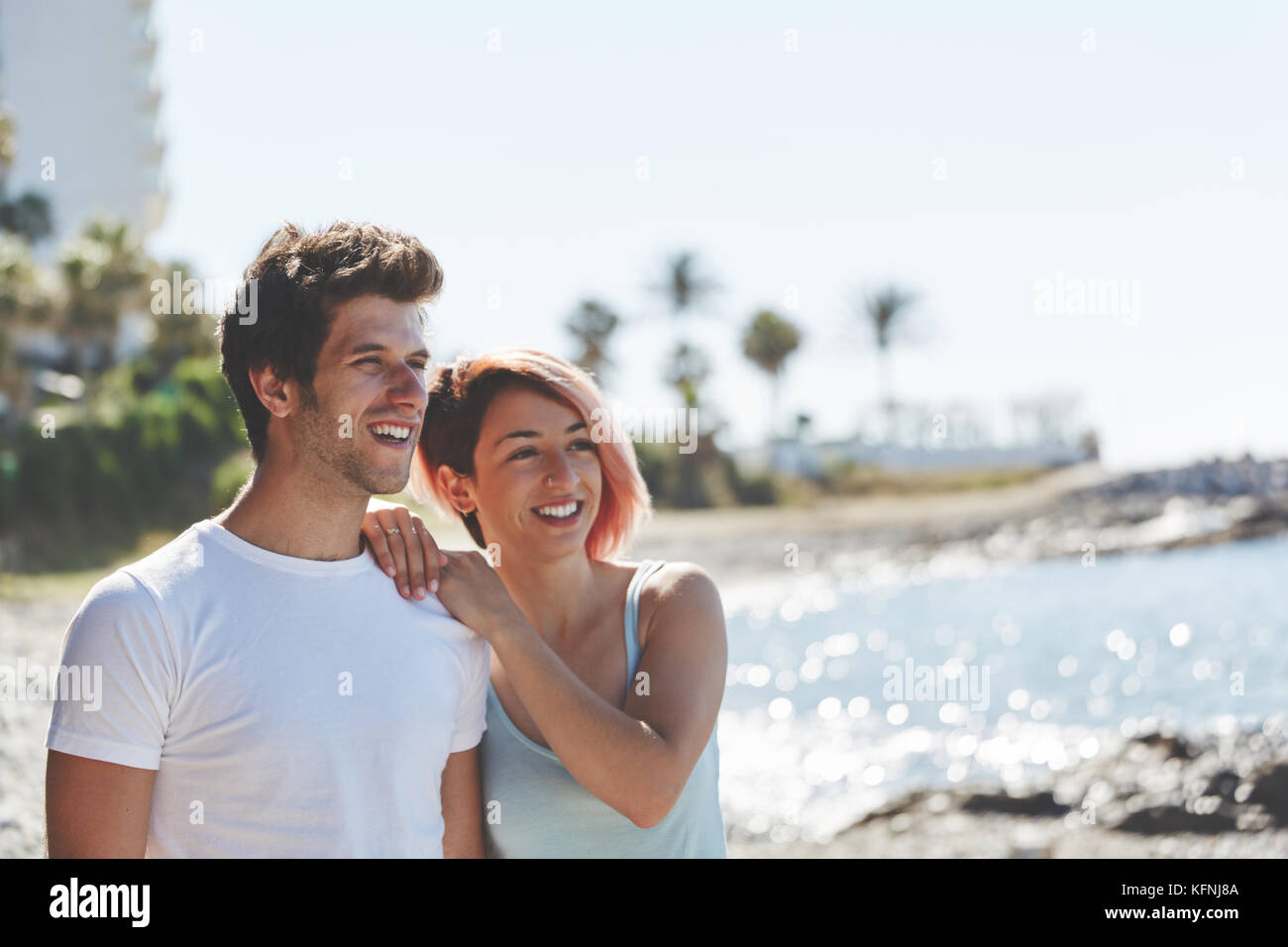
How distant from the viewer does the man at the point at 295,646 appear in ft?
7.86

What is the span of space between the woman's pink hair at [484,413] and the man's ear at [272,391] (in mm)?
672

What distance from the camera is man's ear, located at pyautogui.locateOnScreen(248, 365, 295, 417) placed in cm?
281

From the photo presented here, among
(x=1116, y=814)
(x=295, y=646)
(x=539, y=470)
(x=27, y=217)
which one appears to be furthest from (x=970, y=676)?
(x=27, y=217)

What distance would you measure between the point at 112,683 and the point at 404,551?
2.47 ft

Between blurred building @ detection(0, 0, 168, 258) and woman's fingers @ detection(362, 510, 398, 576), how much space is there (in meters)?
59.3

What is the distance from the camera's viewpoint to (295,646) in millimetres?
2602

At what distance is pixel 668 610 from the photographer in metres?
3.26

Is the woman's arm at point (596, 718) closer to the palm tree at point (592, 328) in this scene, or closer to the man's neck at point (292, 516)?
the man's neck at point (292, 516)

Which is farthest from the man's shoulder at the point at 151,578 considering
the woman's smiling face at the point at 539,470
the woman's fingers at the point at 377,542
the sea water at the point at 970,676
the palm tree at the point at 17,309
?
the palm tree at the point at 17,309

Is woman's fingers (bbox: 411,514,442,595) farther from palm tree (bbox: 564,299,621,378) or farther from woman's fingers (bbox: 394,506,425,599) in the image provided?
palm tree (bbox: 564,299,621,378)

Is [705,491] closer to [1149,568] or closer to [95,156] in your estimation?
[1149,568]

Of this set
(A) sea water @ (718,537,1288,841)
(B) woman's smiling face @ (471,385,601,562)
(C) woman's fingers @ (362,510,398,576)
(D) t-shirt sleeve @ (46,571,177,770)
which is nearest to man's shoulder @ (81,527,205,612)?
(D) t-shirt sleeve @ (46,571,177,770)

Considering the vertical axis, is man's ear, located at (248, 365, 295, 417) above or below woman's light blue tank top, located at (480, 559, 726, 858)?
above

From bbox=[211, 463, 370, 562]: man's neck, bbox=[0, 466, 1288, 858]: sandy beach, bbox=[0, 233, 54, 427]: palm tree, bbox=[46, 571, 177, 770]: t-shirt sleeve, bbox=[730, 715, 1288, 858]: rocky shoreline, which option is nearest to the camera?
bbox=[46, 571, 177, 770]: t-shirt sleeve
